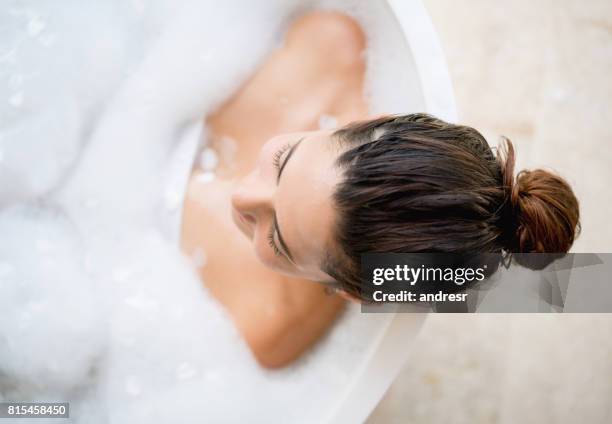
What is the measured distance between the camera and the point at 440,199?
0.64m

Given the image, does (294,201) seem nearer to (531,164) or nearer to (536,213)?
(536,213)

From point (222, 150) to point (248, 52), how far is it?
0.75 feet

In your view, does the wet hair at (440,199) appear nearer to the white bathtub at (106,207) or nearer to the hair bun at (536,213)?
the hair bun at (536,213)

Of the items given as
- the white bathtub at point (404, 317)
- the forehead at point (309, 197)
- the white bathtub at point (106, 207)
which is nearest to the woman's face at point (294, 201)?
the forehead at point (309, 197)

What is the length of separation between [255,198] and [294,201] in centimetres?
10

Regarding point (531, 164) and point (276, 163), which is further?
point (531, 164)

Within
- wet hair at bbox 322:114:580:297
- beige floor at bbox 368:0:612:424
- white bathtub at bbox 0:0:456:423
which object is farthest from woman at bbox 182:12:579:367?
beige floor at bbox 368:0:612:424

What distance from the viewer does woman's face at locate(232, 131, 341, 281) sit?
0.68 metres

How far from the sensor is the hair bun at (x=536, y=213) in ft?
2.14

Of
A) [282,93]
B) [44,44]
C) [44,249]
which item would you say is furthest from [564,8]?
[44,249]

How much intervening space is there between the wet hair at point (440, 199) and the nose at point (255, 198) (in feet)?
0.45

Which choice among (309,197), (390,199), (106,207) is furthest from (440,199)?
(106,207)

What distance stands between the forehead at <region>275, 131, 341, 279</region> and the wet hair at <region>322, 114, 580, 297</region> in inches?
0.6

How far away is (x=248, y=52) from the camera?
1182 millimetres
